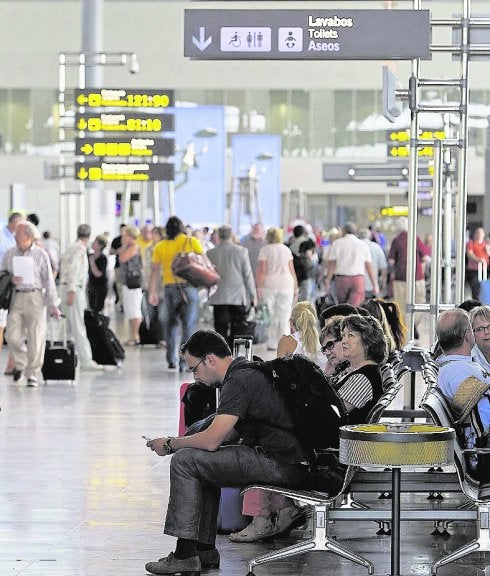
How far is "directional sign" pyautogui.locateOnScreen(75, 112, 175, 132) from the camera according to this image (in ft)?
80.8

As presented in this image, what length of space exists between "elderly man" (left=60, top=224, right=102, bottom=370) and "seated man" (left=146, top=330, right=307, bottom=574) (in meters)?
10.5

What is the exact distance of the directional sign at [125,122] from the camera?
80.8 feet

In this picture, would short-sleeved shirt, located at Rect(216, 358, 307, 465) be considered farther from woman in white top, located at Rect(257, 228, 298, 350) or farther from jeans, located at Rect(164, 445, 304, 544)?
woman in white top, located at Rect(257, 228, 298, 350)

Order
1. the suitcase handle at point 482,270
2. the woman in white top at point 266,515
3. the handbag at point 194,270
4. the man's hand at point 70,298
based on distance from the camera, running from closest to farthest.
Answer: the woman in white top at point 266,515
the man's hand at point 70,298
the handbag at point 194,270
the suitcase handle at point 482,270

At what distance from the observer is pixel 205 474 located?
6914 mm

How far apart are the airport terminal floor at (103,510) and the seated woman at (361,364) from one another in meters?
0.74

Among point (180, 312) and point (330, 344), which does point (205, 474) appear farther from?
point (180, 312)

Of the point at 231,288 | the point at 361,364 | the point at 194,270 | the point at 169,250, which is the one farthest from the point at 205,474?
the point at 169,250

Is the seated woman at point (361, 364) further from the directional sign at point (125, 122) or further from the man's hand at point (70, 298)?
the directional sign at point (125, 122)

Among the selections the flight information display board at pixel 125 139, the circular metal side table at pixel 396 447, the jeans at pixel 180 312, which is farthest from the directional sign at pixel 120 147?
the circular metal side table at pixel 396 447

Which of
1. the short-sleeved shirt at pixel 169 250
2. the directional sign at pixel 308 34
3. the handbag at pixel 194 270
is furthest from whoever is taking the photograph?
the short-sleeved shirt at pixel 169 250

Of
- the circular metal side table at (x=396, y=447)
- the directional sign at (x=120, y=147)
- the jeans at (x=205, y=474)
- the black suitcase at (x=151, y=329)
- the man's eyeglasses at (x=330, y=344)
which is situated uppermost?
the directional sign at (x=120, y=147)

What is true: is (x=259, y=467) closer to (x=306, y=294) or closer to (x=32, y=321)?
(x=32, y=321)

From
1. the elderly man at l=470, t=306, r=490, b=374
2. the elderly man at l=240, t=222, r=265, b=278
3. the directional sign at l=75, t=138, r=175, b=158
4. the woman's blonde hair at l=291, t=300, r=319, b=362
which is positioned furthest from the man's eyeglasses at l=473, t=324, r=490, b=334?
the directional sign at l=75, t=138, r=175, b=158
